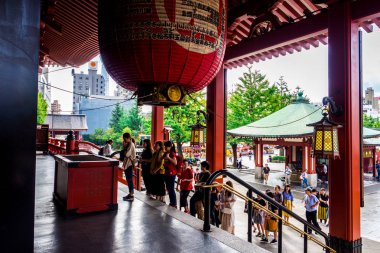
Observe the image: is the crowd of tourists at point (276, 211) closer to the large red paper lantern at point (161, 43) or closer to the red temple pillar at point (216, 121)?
the red temple pillar at point (216, 121)

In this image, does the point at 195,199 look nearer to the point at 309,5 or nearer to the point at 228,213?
the point at 228,213

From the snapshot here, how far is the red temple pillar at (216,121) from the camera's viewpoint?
746 centimetres

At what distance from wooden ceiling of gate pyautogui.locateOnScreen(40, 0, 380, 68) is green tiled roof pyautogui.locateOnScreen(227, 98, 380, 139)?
946 cm

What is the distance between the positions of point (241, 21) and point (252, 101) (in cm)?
1873

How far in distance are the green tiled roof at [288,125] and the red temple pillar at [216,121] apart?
901 centimetres

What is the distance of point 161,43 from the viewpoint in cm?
273

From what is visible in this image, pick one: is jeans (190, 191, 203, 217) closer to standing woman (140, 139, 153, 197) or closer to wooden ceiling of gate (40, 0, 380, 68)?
standing woman (140, 139, 153, 197)

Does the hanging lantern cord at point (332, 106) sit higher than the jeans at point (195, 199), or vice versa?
the hanging lantern cord at point (332, 106)

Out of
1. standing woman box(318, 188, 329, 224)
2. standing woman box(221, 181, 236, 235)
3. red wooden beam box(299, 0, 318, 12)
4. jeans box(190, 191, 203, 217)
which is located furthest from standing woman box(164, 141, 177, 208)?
standing woman box(318, 188, 329, 224)

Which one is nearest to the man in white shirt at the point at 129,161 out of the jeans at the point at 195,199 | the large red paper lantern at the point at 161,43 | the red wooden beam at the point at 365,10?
the jeans at the point at 195,199

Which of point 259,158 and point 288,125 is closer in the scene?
point 288,125

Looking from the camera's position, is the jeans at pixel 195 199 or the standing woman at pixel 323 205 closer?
the jeans at pixel 195 199

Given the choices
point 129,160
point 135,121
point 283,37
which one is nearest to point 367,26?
point 283,37

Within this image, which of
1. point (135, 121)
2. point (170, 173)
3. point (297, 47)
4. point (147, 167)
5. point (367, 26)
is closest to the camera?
point (367, 26)
